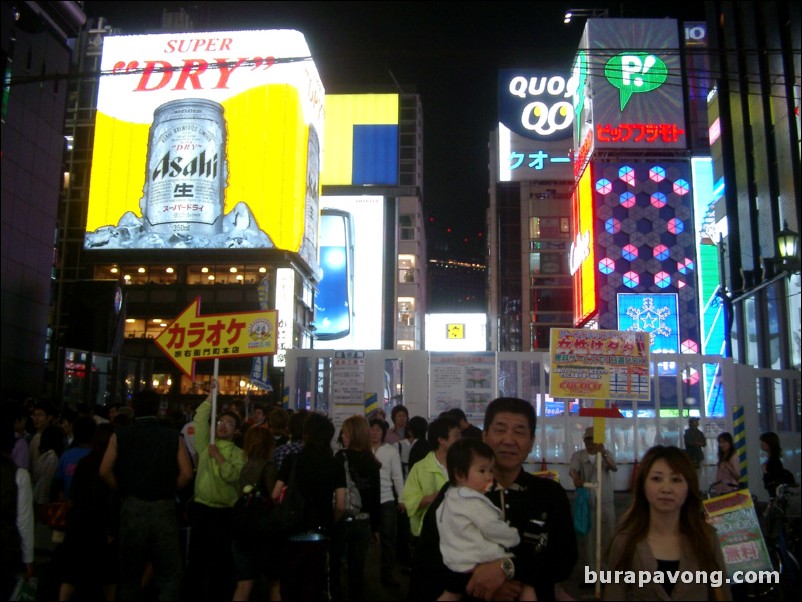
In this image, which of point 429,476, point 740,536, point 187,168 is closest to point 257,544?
point 429,476

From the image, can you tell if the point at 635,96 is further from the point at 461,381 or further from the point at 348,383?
the point at 348,383

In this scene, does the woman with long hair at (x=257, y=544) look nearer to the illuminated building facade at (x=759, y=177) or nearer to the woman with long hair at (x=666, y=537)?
the woman with long hair at (x=666, y=537)

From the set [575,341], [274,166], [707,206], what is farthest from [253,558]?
[274,166]

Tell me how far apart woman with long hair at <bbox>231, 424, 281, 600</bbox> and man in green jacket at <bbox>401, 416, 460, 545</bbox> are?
1.15m

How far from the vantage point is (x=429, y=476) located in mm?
6859

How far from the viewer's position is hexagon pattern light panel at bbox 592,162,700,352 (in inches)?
1393

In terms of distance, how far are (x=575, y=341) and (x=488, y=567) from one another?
6.95 meters

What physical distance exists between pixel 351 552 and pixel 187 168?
1646 inches

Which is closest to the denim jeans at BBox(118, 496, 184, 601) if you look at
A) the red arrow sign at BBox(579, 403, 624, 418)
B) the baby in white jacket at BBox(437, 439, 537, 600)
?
the baby in white jacket at BBox(437, 439, 537, 600)

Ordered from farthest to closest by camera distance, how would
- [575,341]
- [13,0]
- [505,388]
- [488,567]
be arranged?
[13,0] → [505,388] → [575,341] → [488,567]

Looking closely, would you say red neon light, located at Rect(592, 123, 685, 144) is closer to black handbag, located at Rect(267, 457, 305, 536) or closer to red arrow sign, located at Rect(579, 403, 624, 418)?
red arrow sign, located at Rect(579, 403, 624, 418)

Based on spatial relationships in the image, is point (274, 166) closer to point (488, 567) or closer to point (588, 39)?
point (588, 39)

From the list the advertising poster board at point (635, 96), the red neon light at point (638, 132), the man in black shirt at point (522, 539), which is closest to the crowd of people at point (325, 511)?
the man in black shirt at point (522, 539)

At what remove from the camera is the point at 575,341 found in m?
10.0
